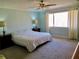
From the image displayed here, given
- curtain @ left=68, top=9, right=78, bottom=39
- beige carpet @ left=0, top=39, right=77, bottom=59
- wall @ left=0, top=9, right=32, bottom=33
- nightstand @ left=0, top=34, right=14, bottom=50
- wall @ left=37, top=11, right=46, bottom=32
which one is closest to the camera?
beige carpet @ left=0, top=39, right=77, bottom=59

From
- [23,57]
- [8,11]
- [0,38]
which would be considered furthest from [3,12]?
[23,57]

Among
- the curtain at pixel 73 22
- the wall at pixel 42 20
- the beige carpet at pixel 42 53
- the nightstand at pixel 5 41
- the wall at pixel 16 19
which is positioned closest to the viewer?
the beige carpet at pixel 42 53

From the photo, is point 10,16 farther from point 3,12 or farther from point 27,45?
point 27,45

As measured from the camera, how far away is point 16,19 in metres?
5.76

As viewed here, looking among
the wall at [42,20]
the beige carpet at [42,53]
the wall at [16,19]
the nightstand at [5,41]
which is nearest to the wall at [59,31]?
the wall at [42,20]

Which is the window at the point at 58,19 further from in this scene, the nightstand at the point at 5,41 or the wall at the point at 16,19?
the nightstand at the point at 5,41

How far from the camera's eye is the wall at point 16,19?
517 centimetres

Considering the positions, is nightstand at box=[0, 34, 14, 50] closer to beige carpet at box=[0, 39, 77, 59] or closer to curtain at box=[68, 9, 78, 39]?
beige carpet at box=[0, 39, 77, 59]

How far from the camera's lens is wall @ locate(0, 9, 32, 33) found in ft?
17.0

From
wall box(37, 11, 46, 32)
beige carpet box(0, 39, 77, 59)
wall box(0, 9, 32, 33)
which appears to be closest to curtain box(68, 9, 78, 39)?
beige carpet box(0, 39, 77, 59)

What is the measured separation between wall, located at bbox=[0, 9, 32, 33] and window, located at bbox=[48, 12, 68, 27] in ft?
6.08

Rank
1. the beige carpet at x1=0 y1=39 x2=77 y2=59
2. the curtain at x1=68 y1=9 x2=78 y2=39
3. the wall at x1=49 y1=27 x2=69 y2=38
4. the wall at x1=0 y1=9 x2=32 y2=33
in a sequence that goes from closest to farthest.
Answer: the beige carpet at x1=0 y1=39 x2=77 y2=59 → the wall at x1=0 y1=9 x2=32 y2=33 → the curtain at x1=68 y1=9 x2=78 y2=39 → the wall at x1=49 y1=27 x2=69 y2=38

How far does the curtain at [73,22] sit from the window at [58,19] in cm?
59

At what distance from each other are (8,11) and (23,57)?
11.0 ft
